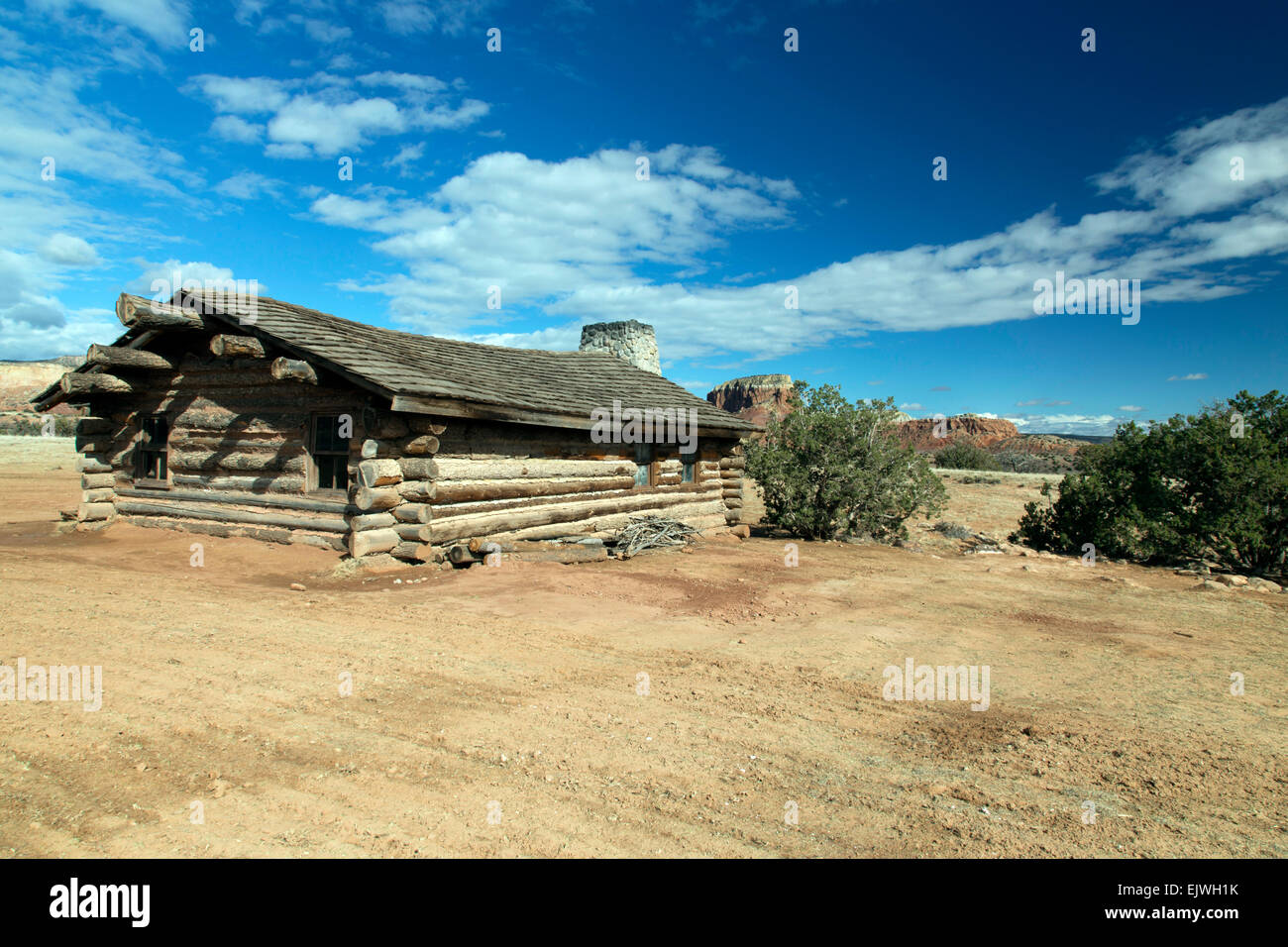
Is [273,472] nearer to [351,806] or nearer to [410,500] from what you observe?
[410,500]

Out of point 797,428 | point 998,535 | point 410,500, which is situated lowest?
point 998,535

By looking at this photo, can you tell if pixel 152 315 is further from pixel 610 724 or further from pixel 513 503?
pixel 610 724

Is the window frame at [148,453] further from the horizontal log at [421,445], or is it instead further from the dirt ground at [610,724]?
the horizontal log at [421,445]

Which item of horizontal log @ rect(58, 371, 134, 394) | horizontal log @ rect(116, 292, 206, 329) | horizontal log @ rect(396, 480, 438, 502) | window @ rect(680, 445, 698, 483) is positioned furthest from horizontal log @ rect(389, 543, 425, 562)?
window @ rect(680, 445, 698, 483)

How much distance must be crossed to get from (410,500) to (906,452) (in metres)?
11.3

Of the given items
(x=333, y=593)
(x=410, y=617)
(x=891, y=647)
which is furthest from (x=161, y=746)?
(x=891, y=647)

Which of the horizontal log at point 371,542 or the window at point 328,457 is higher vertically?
the window at point 328,457

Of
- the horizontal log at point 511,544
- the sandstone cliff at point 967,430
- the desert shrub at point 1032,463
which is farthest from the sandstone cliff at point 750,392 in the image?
the horizontal log at point 511,544

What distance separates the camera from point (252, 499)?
10531 mm

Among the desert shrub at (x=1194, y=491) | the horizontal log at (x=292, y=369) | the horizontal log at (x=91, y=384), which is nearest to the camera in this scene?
the horizontal log at (x=292, y=369)

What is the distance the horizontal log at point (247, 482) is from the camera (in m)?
10.1

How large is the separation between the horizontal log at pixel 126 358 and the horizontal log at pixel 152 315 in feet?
2.52

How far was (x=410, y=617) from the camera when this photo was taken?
270 inches
